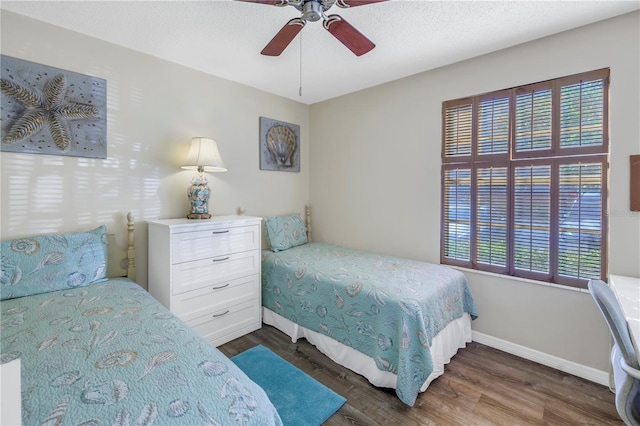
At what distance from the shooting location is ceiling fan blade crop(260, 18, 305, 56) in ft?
5.12

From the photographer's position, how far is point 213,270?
8.16 ft

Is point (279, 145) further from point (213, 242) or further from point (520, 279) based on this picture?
point (520, 279)

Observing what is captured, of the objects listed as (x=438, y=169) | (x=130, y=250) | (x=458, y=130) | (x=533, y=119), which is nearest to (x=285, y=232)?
(x=130, y=250)

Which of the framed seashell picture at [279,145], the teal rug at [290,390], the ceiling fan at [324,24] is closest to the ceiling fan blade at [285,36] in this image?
the ceiling fan at [324,24]

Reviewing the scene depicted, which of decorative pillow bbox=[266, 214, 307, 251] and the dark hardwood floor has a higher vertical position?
decorative pillow bbox=[266, 214, 307, 251]

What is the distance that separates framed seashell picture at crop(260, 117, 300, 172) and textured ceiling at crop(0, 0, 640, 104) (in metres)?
0.76

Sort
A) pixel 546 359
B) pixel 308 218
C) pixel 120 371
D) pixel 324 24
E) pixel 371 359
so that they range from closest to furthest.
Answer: pixel 120 371 < pixel 324 24 < pixel 371 359 < pixel 546 359 < pixel 308 218

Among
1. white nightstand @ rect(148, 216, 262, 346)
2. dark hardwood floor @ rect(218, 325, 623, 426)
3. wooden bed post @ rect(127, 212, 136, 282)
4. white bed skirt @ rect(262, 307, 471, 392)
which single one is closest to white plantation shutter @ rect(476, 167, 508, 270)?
white bed skirt @ rect(262, 307, 471, 392)

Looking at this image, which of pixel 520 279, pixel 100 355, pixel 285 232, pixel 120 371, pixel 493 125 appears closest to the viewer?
pixel 120 371

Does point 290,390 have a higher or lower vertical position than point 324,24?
lower

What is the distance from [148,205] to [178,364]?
1.85 m

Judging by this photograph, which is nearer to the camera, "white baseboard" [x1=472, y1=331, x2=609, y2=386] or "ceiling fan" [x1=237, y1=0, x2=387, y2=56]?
"ceiling fan" [x1=237, y1=0, x2=387, y2=56]

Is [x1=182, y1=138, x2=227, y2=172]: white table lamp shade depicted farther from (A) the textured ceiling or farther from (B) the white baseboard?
(B) the white baseboard

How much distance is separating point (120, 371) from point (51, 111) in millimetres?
2029
